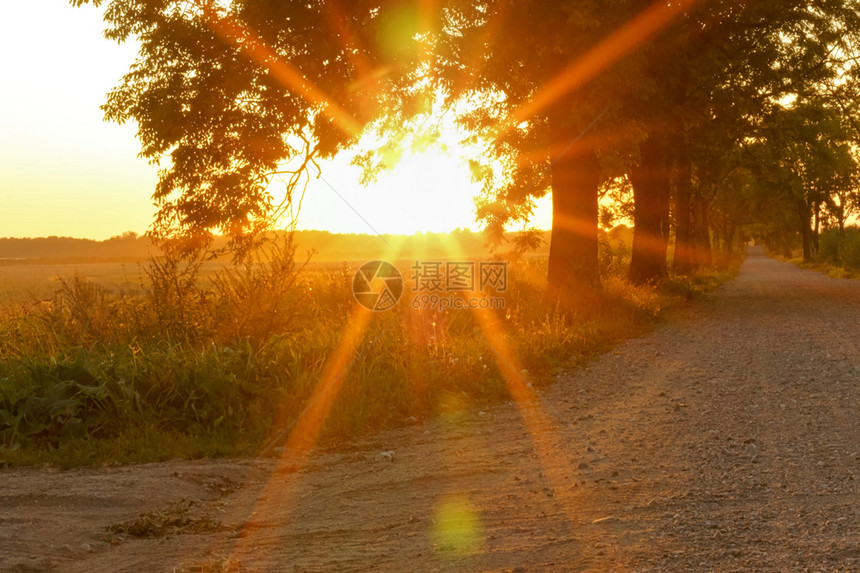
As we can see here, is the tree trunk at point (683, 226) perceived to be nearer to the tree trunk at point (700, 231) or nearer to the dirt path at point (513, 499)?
the tree trunk at point (700, 231)

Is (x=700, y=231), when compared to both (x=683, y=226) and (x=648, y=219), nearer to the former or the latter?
(x=683, y=226)

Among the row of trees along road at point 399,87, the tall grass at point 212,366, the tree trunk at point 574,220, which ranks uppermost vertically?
the row of trees along road at point 399,87

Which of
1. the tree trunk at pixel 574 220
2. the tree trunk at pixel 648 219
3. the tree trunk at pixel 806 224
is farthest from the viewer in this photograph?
the tree trunk at pixel 806 224

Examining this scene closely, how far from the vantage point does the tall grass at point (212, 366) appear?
6.41 meters

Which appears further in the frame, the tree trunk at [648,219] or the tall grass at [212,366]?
the tree trunk at [648,219]

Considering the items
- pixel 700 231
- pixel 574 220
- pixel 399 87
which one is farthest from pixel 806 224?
pixel 399 87
